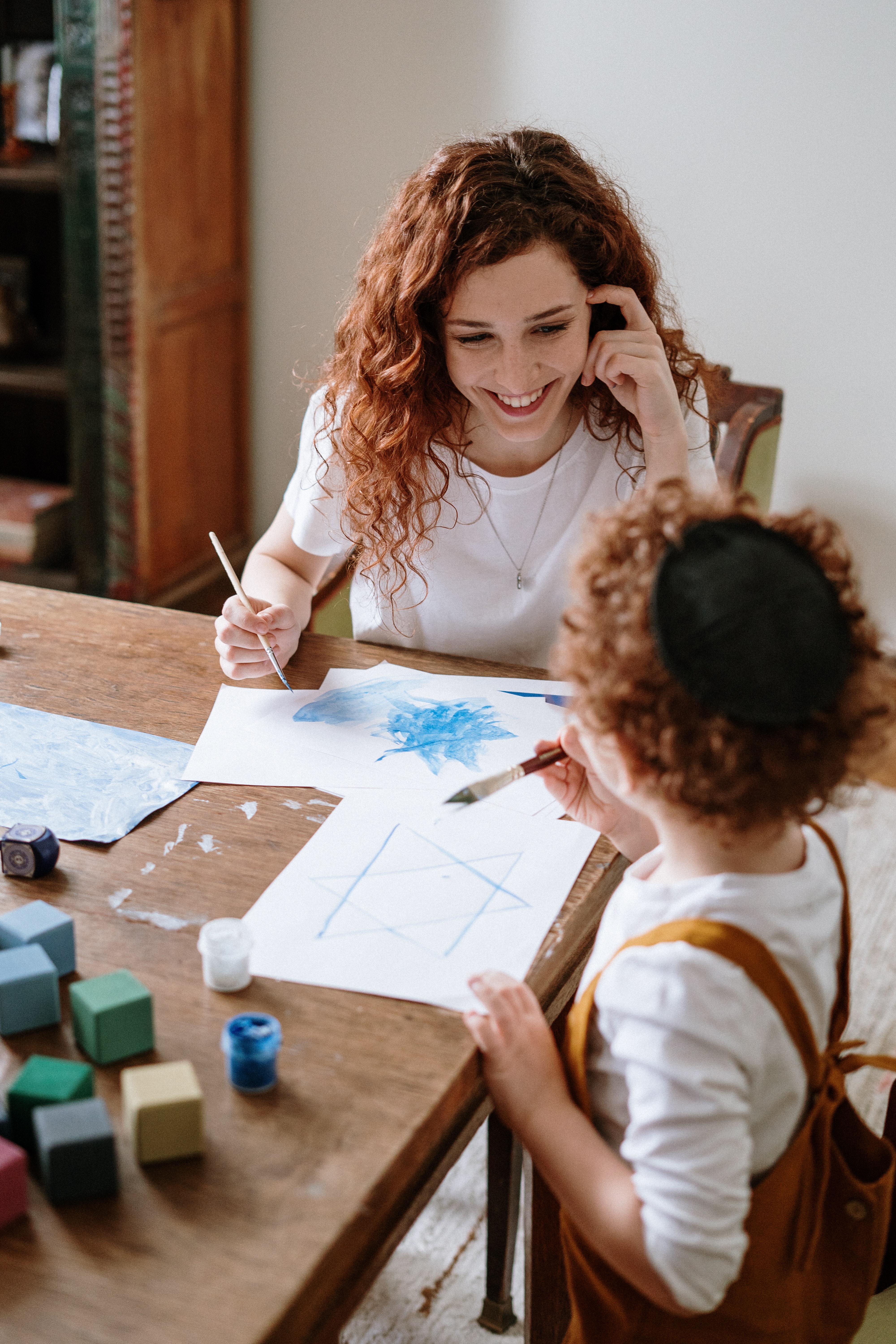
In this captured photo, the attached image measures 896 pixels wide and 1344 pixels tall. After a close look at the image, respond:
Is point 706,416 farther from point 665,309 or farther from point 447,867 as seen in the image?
point 447,867

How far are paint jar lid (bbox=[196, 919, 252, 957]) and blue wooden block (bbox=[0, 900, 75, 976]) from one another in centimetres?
9

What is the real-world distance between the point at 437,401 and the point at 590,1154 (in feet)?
3.23

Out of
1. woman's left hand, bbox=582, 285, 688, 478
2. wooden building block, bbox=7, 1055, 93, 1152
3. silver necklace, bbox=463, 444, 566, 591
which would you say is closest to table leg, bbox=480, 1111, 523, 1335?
wooden building block, bbox=7, 1055, 93, 1152

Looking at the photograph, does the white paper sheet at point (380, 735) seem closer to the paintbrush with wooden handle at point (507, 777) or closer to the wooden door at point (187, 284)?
the paintbrush with wooden handle at point (507, 777)

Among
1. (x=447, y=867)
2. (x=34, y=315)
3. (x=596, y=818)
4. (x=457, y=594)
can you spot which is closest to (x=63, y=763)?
(x=447, y=867)

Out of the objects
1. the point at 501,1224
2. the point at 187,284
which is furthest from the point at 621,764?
the point at 187,284

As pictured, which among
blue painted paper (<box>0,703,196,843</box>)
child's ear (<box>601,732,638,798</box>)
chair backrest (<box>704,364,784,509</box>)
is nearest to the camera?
child's ear (<box>601,732,638,798</box>)

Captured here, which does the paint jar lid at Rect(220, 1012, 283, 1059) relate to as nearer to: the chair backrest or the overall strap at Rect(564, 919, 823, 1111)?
the overall strap at Rect(564, 919, 823, 1111)

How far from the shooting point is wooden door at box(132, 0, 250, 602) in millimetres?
2658

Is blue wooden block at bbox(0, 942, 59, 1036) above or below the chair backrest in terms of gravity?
below

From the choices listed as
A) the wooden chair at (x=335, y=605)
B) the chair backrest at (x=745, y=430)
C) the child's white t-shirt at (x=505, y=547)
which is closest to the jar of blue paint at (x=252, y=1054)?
the wooden chair at (x=335, y=605)

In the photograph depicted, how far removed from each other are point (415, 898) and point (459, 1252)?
Result: 76 cm

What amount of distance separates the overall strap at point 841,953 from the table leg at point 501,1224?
381 millimetres

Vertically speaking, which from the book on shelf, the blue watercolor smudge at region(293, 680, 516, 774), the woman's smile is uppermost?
the woman's smile
